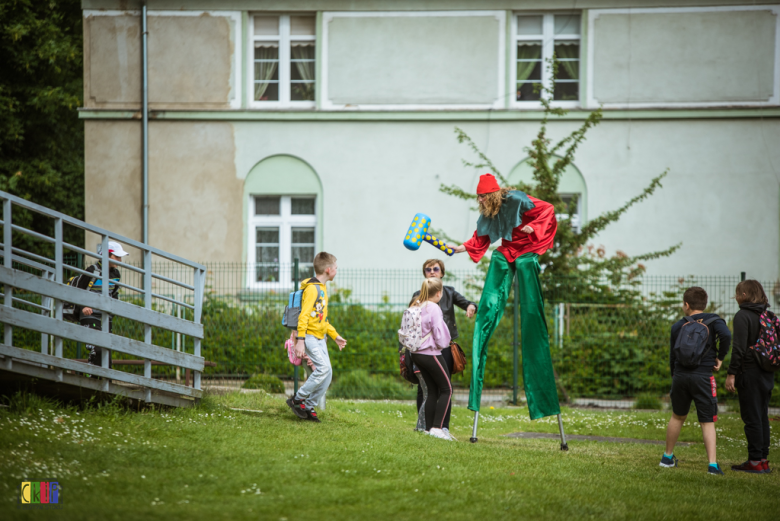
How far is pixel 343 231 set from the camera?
1636cm

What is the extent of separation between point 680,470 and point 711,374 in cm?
88

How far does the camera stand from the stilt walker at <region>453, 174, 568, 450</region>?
23.6ft

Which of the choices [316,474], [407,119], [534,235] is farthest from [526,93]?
[316,474]

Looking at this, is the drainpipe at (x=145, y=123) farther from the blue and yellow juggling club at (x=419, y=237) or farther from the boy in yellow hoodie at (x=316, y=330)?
the blue and yellow juggling club at (x=419, y=237)

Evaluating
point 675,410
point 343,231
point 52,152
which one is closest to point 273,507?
point 675,410

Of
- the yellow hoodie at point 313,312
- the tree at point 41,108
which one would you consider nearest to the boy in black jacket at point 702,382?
the yellow hoodie at point 313,312

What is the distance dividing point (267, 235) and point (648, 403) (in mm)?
9259

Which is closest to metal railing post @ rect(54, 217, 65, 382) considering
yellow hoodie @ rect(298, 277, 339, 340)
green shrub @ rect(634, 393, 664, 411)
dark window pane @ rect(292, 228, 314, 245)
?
yellow hoodie @ rect(298, 277, 339, 340)

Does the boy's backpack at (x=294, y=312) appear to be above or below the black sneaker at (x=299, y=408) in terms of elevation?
above

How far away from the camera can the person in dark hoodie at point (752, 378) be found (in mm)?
6266

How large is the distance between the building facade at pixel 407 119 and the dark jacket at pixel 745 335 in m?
9.69

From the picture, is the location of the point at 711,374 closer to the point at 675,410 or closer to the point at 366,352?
the point at 675,410

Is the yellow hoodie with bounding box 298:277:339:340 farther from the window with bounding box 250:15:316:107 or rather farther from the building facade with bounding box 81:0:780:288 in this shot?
the window with bounding box 250:15:316:107

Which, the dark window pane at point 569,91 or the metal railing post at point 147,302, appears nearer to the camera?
the metal railing post at point 147,302
